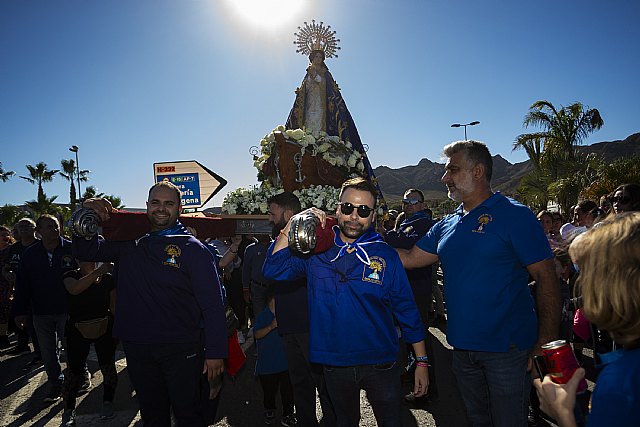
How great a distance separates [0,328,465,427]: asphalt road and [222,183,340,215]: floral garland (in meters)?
2.15

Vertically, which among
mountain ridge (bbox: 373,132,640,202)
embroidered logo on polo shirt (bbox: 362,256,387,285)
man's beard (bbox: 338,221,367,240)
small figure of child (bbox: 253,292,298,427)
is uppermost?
mountain ridge (bbox: 373,132,640,202)

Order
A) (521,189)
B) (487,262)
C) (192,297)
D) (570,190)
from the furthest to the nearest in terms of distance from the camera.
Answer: (521,189) → (570,190) → (192,297) → (487,262)

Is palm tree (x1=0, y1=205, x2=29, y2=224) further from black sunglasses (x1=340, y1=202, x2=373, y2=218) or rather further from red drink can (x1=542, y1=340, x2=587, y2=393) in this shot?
red drink can (x1=542, y1=340, x2=587, y2=393)

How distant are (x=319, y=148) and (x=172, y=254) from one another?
3.24 m

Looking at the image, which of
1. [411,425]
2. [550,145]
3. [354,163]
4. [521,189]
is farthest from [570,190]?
[411,425]

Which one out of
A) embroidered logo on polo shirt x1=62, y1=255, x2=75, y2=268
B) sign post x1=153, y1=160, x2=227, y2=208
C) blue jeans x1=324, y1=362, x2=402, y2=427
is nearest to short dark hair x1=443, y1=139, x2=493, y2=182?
blue jeans x1=324, y1=362, x2=402, y2=427

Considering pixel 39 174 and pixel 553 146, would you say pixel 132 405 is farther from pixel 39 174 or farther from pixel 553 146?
pixel 39 174

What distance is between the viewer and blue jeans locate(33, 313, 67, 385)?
17.2 feet

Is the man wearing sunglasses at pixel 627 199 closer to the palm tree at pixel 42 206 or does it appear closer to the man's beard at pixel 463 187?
the man's beard at pixel 463 187

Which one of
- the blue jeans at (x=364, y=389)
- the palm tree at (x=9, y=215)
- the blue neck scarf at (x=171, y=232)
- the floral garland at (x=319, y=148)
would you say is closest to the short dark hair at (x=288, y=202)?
the blue neck scarf at (x=171, y=232)

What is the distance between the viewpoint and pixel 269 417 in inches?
175

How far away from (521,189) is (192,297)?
19645 mm

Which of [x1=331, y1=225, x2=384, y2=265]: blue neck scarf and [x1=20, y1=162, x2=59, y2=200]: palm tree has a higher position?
[x1=20, y1=162, x2=59, y2=200]: palm tree

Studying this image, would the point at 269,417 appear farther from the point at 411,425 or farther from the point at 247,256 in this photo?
the point at 247,256
